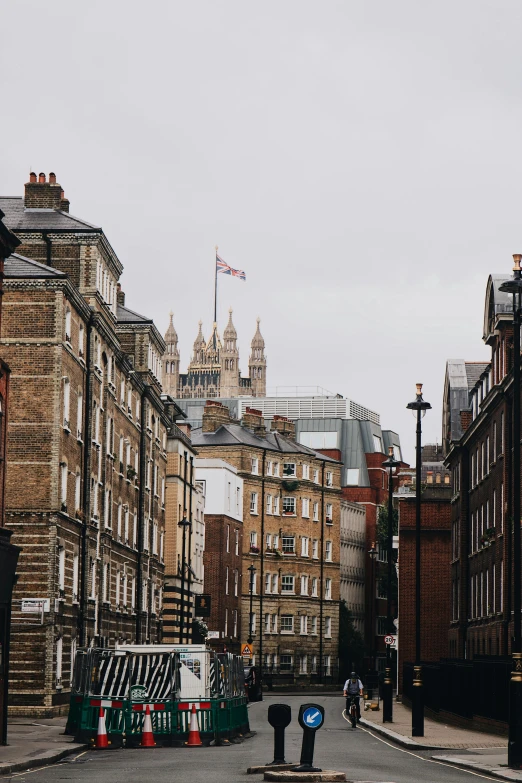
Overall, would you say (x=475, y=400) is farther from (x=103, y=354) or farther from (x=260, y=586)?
(x=260, y=586)

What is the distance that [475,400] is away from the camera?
66562 millimetres

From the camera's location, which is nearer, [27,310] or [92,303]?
[27,310]

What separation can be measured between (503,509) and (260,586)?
61.8 meters

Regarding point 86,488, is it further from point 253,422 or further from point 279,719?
point 253,422

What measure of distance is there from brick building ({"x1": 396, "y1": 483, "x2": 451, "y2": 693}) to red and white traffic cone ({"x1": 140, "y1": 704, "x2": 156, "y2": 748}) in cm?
4452

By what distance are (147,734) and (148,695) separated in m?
1.00

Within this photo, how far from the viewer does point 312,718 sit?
875 inches

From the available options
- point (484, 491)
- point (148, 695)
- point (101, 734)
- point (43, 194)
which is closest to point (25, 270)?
point (43, 194)

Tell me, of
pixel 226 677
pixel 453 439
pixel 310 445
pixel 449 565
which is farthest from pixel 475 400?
pixel 310 445

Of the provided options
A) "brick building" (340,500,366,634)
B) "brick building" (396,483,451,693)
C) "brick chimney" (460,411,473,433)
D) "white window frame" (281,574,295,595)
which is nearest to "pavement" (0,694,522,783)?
"brick chimney" (460,411,473,433)

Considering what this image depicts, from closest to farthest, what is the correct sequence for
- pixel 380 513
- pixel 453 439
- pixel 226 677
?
1. pixel 226 677
2. pixel 453 439
3. pixel 380 513

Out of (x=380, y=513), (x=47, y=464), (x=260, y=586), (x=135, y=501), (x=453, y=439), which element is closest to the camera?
(x=47, y=464)

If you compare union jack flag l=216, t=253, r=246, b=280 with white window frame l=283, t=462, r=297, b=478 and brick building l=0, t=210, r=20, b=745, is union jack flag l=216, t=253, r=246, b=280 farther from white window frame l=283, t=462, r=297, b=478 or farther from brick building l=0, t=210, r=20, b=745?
brick building l=0, t=210, r=20, b=745

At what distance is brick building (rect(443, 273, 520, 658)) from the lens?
52.2 meters
